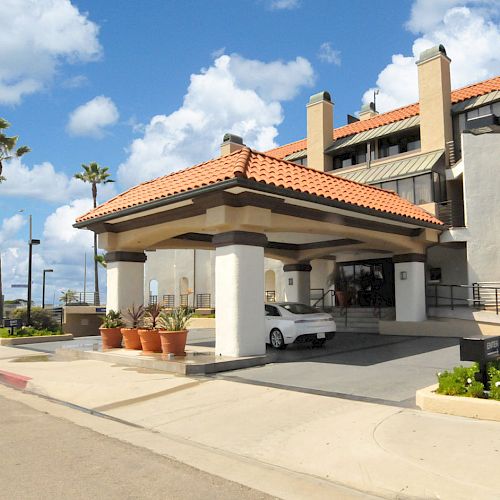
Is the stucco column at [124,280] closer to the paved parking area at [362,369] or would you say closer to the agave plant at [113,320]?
the agave plant at [113,320]

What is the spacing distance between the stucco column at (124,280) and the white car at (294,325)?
442 centimetres

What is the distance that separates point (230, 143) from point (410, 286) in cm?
1788

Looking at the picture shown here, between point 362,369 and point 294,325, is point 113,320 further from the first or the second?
point 362,369

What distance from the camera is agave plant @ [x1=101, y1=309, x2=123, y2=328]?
15.5 m

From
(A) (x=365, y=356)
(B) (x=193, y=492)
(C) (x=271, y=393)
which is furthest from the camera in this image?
(A) (x=365, y=356)

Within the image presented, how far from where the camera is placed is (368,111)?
124 ft

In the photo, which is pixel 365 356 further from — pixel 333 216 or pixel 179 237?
pixel 179 237

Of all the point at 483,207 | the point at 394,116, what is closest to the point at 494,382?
the point at 483,207

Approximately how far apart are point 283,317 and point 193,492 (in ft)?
34.1

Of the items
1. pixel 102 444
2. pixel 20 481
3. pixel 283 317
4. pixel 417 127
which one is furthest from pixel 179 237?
pixel 417 127

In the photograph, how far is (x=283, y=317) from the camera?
15.2m

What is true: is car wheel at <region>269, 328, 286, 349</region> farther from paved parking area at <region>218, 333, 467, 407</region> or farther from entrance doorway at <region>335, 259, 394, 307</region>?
entrance doorway at <region>335, 259, 394, 307</region>

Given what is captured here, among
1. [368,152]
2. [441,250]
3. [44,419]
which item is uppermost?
[368,152]

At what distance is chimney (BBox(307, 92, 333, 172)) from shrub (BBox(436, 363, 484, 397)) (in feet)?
74.7
